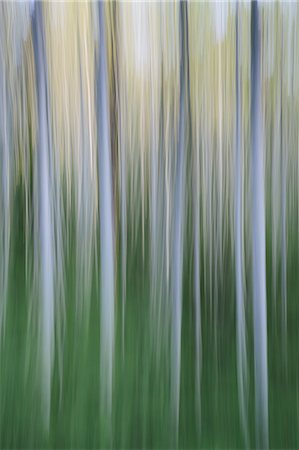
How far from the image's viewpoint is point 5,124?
1.75m

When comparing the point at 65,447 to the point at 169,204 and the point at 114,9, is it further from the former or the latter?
the point at 114,9

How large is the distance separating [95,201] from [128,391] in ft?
1.79

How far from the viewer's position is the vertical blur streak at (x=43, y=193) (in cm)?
175

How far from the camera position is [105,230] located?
176cm

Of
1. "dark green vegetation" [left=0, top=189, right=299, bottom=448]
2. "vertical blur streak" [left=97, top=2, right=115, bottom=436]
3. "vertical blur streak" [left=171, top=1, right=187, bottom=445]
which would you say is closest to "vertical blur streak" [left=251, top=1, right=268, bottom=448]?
"dark green vegetation" [left=0, top=189, right=299, bottom=448]

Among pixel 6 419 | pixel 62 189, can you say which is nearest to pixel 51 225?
pixel 62 189

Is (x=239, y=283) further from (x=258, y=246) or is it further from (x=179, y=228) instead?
(x=179, y=228)

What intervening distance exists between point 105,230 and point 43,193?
0.67 feet

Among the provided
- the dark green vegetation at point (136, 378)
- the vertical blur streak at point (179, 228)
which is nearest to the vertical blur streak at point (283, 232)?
the dark green vegetation at point (136, 378)

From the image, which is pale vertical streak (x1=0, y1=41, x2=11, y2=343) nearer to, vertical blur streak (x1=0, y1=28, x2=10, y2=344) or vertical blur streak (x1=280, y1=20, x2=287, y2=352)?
vertical blur streak (x1=0, y1=28, x2=10, y2=344)

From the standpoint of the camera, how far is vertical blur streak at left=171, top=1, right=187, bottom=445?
1745 millimetres

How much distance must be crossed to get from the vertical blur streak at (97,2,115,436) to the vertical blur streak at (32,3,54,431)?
148 millimetres

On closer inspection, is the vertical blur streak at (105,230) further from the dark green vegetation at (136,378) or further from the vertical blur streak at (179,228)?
the vertical blur streak at (179,228)

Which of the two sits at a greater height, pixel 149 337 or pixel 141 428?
pixel 149 337
